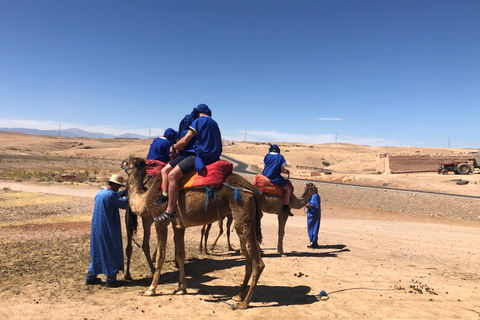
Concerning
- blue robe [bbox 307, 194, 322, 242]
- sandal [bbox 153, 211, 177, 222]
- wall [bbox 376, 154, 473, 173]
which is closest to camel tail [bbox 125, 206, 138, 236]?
sandal [bbox 153, 211, 177, 222]

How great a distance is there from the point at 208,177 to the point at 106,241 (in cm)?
257

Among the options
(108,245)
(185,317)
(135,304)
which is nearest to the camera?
(185,317)

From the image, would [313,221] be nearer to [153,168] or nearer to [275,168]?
[275,168]

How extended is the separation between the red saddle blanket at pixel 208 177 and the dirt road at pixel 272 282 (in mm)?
2168

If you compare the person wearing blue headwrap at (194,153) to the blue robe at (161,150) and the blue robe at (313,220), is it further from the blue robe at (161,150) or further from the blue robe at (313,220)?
the blue robe at (313,220)

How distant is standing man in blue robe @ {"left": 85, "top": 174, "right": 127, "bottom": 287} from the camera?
657 cm

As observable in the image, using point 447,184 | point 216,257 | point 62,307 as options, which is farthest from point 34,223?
point 447,184

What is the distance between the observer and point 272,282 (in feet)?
23.9

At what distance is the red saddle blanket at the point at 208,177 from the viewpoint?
6.05 metres

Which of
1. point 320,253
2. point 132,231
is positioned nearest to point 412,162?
point 320,253

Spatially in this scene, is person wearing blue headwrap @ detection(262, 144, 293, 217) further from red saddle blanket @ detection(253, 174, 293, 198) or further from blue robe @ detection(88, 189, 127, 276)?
blue robe @ detection(88, 189, 127, 276)

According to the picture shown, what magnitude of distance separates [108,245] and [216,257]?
144 inches

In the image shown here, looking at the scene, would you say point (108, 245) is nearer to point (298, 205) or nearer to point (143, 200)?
point (143, 200)

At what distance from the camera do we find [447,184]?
30.1 m
